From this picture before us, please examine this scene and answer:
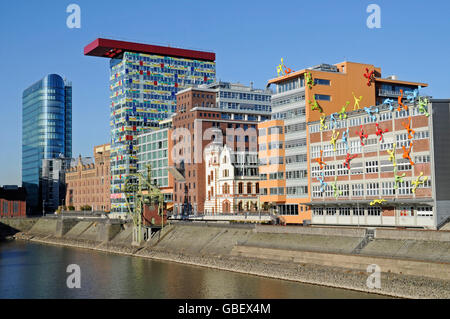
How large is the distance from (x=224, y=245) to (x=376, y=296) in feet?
137

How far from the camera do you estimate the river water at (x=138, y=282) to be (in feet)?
221

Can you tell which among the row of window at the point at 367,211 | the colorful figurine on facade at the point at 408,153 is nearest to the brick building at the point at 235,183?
the row of window at the point at 367,211

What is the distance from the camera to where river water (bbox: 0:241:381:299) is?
67.4m

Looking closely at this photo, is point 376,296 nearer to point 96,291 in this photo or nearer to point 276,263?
point 276,263

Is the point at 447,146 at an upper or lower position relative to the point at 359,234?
upper

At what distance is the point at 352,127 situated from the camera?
323 feet

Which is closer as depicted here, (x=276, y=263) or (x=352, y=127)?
(x=276, y=263)

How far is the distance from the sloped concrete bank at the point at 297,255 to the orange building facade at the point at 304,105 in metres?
17.3

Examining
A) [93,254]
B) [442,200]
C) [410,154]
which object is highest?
[410,154]

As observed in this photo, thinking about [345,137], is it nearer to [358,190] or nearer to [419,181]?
[358,190]

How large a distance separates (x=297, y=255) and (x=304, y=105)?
1526 inches

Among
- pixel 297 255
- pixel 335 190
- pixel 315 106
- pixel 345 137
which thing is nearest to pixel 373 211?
pixel 335 190
